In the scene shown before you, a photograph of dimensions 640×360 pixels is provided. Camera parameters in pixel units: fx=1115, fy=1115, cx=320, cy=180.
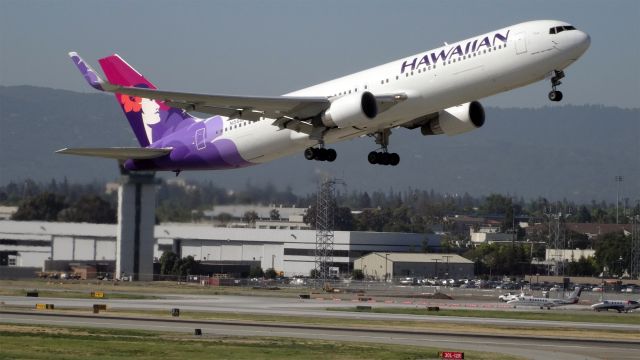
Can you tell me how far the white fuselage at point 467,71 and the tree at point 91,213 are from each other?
176 ft

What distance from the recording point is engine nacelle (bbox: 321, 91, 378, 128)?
176 feet

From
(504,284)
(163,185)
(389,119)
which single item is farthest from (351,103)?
(504,284)

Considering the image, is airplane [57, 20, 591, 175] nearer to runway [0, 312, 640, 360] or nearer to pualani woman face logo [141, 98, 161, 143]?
pualani woman face logo [141, 98, 161, 143]

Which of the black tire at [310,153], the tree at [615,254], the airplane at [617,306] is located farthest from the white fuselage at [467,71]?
the tree at [615,254]

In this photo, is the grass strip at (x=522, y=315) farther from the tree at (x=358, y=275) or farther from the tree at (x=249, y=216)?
the tree at (x=358, y=275)

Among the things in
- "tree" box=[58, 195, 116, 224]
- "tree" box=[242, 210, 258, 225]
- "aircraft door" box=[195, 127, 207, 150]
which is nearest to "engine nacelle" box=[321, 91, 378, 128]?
"aircraft door" box=[195, 127, 207, 150]

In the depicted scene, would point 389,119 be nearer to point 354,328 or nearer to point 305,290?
point 354,328

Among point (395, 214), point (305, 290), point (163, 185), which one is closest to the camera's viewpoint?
point (163, 185)

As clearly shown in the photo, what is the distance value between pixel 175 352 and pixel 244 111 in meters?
15.9

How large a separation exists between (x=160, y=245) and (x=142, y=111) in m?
52.9

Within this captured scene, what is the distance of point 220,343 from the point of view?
163 feet

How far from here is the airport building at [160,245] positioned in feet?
372

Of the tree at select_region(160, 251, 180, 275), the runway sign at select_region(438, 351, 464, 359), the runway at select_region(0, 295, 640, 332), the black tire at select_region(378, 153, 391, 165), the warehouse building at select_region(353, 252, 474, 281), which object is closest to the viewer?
the runway sign at select_region(438, 351, 464, 359)

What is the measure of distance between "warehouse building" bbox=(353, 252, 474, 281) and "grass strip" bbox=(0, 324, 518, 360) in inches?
3435
